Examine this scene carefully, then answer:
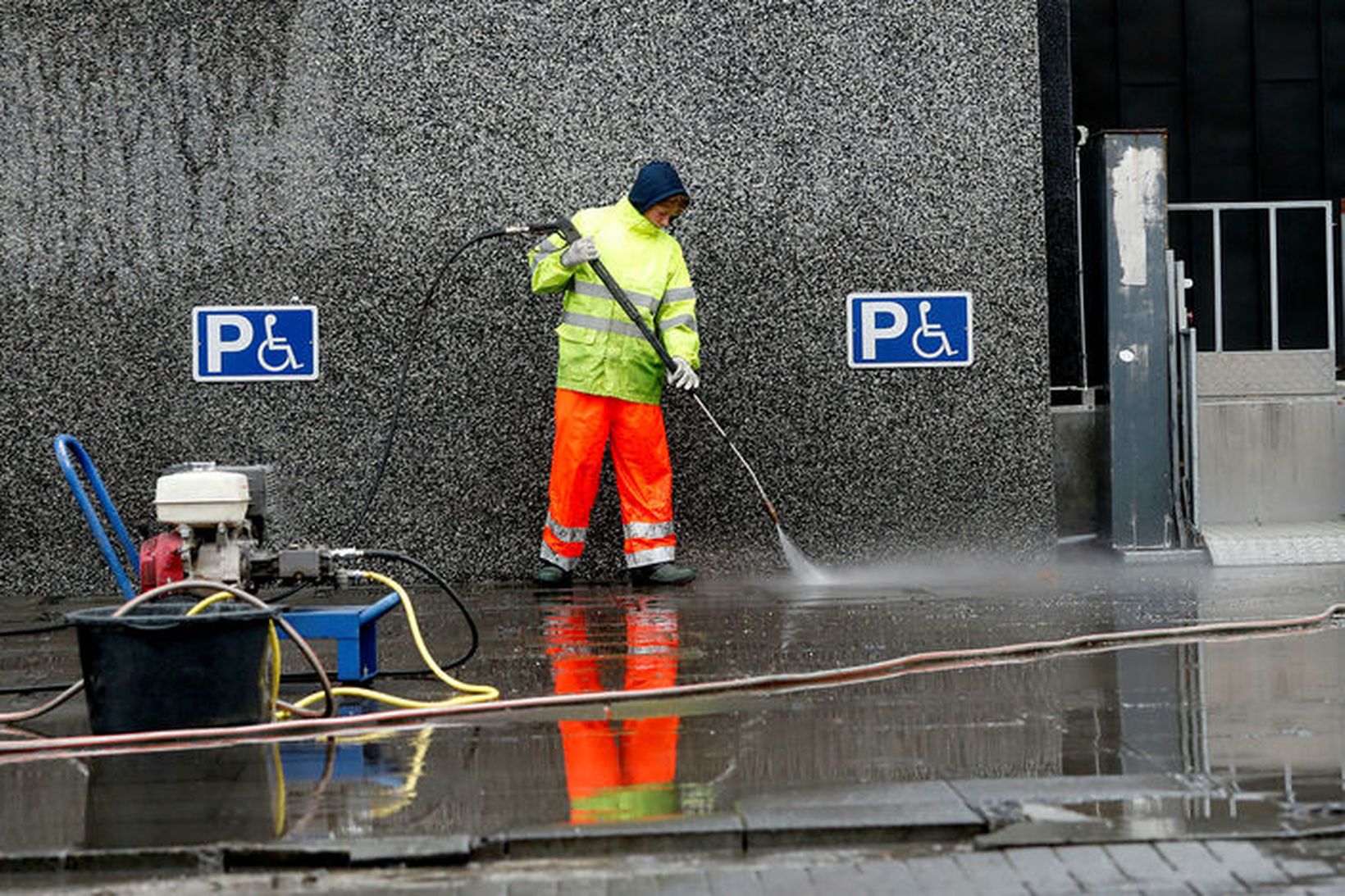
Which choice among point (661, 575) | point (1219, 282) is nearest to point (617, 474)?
point (661, 575)

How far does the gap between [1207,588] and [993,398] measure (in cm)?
182

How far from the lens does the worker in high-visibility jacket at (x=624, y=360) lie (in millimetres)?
9344

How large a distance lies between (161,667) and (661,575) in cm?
430

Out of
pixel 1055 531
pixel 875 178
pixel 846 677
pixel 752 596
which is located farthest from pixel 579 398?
pixel 846 677

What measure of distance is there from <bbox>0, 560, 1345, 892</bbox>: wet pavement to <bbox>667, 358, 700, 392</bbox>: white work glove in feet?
5.63

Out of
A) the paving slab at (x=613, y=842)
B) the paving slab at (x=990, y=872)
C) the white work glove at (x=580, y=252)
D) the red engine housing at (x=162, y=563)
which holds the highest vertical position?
the white work glove at (x=580, y=252)

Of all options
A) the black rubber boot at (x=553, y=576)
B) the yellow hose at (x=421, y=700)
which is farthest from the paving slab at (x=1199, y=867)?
the black rubber boot at (x=553, y=576)

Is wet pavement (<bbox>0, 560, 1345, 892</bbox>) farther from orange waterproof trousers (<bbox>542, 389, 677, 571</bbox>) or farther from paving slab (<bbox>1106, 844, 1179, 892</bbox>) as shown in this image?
orange waterproof trousers (<bbox>542, 389, 677, 571</bbox>)

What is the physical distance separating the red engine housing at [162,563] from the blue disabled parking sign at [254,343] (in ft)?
11.1

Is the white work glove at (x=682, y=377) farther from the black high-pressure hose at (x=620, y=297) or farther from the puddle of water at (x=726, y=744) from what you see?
the puddle of water at (x=726, y=744)

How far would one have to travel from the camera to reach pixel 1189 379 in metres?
9.83

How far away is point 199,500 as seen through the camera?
6508 mm

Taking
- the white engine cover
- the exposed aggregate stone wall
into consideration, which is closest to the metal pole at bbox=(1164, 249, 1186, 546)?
the exposed aggregate stone wall

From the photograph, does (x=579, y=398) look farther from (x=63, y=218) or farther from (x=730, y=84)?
(x=63, y=218)
